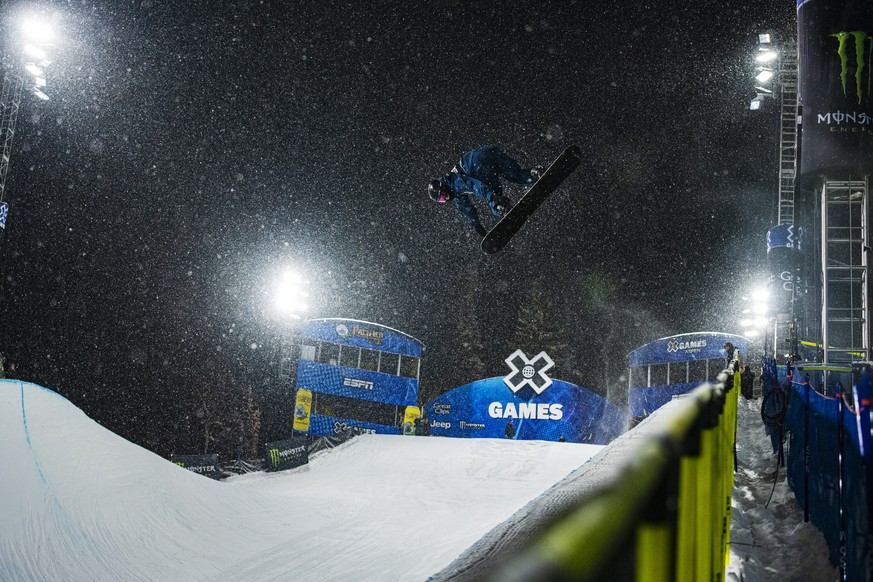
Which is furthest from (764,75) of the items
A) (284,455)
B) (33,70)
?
(33,70)

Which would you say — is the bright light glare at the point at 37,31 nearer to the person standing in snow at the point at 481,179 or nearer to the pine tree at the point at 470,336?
the person standing in snow at the point at 481,179

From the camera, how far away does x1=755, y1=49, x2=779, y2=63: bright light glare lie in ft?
52.7

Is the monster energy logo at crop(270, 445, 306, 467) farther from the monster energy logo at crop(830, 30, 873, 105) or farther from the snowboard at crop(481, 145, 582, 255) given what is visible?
the monster energy logo at crop(830, 30, 873, 105)

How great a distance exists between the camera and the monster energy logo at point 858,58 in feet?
31.1

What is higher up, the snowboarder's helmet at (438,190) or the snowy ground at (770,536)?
the snowboarder's helmet at (438,190)

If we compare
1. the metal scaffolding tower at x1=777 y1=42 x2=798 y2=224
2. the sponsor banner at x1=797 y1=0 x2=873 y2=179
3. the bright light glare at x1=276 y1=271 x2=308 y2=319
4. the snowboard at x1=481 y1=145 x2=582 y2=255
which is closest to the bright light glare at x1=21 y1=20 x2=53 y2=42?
the bright light glare at x1=276 y1=271 x2=308 y2=319

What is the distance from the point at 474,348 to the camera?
48562 mm

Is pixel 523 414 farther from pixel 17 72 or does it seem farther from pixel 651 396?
pixel 17 72

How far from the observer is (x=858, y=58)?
31.5 ft

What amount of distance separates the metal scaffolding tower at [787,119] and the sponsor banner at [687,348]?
833cm

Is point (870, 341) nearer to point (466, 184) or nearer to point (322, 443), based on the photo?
point (466, 184)

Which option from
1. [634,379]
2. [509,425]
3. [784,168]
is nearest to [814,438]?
[784,168]

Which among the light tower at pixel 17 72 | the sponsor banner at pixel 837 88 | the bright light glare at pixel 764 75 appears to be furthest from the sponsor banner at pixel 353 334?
the sponsor banner at pixel 837 88

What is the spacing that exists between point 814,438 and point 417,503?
9135 millimetres
